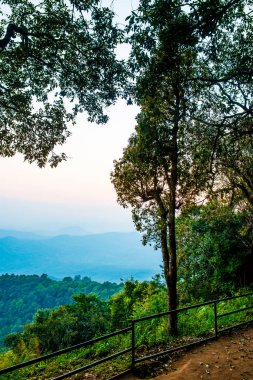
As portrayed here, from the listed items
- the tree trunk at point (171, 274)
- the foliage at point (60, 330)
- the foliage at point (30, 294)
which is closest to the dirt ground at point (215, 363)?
the tree trunk at point (171, 274)

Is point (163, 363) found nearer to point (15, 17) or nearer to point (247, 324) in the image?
point (247, 324)

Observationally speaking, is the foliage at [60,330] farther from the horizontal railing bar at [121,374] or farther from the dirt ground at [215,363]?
the horizontal railing bar at [121,374]

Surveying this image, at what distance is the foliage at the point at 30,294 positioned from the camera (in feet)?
264

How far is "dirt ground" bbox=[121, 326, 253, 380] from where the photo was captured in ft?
22.6

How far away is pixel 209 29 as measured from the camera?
251 inches

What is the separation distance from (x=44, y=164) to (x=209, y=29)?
23.0 ft

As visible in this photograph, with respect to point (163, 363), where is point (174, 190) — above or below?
above

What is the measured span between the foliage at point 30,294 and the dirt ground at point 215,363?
6929 cm

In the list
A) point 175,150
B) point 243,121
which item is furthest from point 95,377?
point 243,121

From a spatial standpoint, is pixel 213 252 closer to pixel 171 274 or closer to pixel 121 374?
pixel 171 274

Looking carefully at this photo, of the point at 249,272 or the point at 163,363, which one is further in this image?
the point at 249,272

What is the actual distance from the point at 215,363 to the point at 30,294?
91.8 m

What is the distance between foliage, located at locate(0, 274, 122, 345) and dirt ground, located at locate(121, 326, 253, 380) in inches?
2728

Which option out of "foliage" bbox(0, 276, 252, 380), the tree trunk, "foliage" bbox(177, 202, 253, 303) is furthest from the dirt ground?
"foliage" bbox(177, 202, 253, 303)
